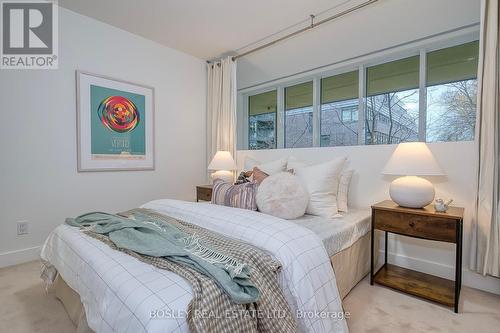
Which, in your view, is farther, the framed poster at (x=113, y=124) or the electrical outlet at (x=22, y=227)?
the framed poster at (x=113, y=124)

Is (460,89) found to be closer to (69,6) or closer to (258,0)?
(258,0)

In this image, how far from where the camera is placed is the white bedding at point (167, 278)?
2.70 ft

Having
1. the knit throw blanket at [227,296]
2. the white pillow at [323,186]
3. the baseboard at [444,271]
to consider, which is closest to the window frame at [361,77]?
the white pillow at [323,186]

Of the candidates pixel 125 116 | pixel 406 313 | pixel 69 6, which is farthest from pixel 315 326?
pixel 69 6

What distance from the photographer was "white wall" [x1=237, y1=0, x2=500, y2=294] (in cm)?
196

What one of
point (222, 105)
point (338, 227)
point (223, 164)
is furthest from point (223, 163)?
point (338, 227)

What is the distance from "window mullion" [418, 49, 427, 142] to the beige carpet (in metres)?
1.53

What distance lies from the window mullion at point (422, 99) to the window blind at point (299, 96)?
4.14 feet

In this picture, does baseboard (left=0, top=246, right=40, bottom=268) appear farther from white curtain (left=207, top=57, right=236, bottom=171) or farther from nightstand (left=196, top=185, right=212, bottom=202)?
white curtain (left=207, top=57, right=236, bottom=171)

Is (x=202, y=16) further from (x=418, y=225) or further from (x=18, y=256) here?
(x=18, y=256)

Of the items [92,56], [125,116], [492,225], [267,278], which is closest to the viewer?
[267,278]

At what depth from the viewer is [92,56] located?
265 centimetres

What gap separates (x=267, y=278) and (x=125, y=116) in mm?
2644

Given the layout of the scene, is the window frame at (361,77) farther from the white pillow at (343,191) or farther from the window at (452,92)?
the white pillow at (343,191)
